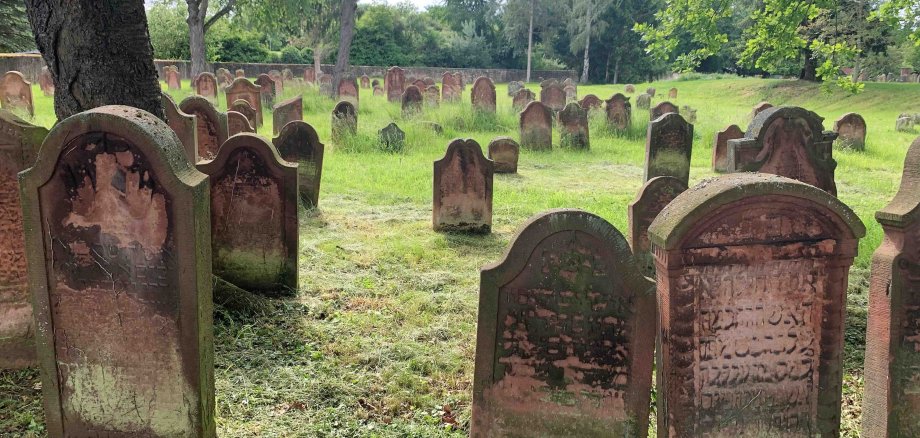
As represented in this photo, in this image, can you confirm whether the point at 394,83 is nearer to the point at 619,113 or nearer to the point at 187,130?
the point at 619,113

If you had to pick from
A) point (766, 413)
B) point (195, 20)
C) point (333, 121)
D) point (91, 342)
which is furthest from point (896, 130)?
point (195, 20)

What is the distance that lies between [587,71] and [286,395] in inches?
2207

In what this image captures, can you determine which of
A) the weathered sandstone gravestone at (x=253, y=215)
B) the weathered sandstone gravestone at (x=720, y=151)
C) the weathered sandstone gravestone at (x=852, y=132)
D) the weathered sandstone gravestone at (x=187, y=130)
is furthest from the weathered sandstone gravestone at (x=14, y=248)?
the weathered sandstone gravestone at (x=852, y=132)

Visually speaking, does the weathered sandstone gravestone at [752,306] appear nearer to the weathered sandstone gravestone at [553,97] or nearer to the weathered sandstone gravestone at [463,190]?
the weathered sandstone gravestone at [463,190]

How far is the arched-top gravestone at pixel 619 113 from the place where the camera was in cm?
1903

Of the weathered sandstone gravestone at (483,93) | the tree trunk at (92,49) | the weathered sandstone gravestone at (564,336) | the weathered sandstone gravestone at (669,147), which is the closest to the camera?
the weathered sandstone gravestone at (564,336)

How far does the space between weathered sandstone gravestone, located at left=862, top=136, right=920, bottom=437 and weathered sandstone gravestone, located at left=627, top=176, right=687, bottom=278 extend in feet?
7.97

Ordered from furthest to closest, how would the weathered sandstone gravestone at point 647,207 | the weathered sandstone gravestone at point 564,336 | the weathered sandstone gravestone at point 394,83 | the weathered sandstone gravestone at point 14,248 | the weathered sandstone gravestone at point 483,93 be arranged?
the weathered sandstone gravestone at point 394,83, the weathered sandstone gravestone at point 483,93, the weathered sandstone gravestone at point 647,207, the weathered sandstone gravestone at point 14,248, the weathered sandstone gravestone at point 564,336

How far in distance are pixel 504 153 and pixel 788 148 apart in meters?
6.93

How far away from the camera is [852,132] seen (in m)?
16.8

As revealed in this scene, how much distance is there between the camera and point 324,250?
25.8ft

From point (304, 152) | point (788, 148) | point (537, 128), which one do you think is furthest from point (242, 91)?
point (788, 148)

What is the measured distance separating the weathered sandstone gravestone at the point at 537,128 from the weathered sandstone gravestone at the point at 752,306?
13044 mm

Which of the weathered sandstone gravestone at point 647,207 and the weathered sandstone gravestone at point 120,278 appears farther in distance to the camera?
the weathered sandstone gravestone at point 647,207
